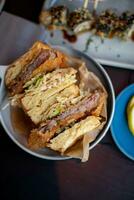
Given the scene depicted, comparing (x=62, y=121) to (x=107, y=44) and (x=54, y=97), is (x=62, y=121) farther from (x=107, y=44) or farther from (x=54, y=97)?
(x=107, y=44)

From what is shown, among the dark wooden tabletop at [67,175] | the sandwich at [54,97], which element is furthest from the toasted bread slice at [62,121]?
the dark wooden tabletop at [67,175]

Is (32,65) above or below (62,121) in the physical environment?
above

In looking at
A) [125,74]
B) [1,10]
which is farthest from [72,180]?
[1,10]

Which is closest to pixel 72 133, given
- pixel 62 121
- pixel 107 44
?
pixel 62 121

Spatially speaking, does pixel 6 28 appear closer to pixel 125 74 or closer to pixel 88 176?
pixel 125 74

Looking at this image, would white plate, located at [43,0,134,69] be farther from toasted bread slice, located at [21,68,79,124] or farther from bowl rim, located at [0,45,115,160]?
toasted bread slice, located at [21,68,79,124]

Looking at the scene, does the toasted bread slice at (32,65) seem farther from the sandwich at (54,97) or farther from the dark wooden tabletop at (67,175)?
the dark wooden tabletop at (67,175)
